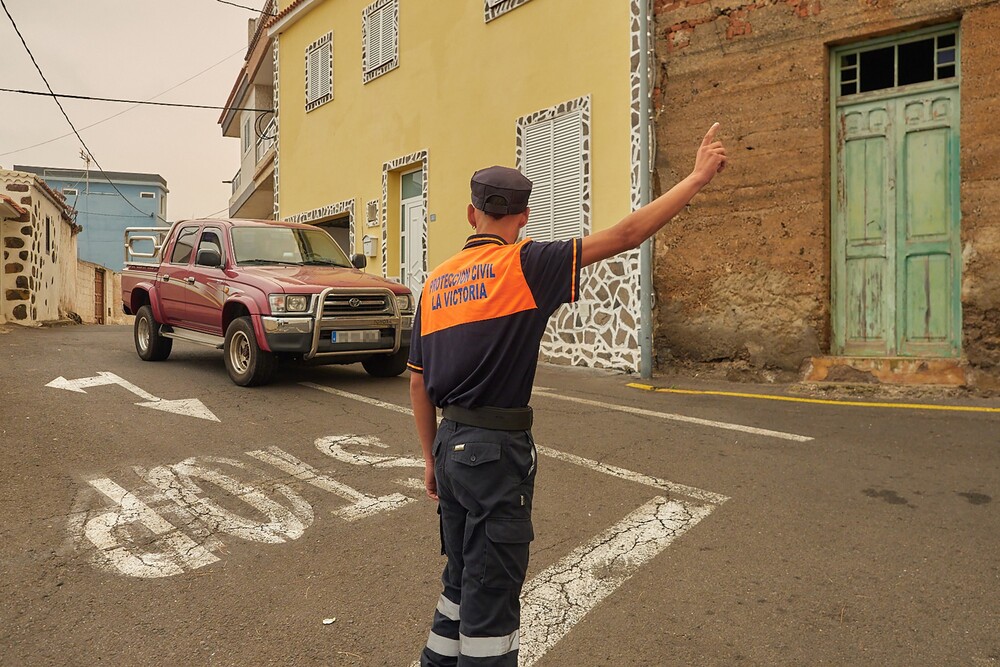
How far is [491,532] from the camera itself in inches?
86.4

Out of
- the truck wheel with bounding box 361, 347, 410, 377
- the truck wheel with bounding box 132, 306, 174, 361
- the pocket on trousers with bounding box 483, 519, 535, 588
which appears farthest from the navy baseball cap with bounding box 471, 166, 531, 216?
the truck wheel with bounding box 132, 306, 174, 361

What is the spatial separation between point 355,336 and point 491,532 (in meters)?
6.51

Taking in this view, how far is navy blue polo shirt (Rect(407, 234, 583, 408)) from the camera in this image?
2.33 metres

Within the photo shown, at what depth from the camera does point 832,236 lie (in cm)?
882

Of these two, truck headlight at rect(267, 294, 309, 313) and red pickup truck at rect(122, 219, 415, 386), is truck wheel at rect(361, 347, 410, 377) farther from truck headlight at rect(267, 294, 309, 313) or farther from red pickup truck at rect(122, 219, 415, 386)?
truck headlight at rect(267, 294, 309, 313)

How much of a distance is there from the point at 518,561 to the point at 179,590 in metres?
2.01

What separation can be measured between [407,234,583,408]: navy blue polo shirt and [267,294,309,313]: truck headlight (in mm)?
6139

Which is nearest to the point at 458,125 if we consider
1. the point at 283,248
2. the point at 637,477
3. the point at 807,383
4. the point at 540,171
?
the point at 540,171

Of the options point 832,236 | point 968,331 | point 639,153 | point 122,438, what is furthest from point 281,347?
point 968,331

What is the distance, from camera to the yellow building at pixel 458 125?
10.5 meters

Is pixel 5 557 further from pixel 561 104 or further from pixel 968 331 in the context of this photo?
pixel 561 104

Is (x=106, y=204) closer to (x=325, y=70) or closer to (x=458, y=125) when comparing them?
(x=325, y=70)

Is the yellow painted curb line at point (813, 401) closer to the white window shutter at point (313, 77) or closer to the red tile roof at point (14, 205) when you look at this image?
the white window shutter at point (313, 77)

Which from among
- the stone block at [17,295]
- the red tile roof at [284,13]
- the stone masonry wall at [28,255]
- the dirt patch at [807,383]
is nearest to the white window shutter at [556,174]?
the dirt patch at [807,383]
